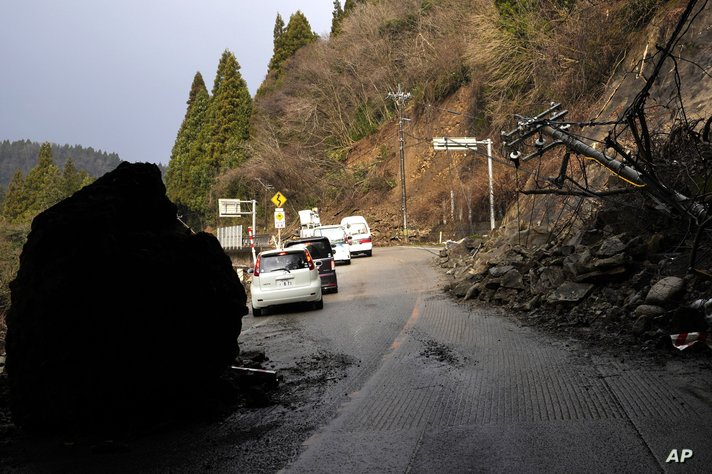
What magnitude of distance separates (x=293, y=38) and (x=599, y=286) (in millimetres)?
79069

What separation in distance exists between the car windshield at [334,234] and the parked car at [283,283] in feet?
59.3

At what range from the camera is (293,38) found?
8619cm

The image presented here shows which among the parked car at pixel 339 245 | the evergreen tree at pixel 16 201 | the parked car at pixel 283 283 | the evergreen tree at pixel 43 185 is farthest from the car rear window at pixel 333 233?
the evergreen tree at pixel 16 201

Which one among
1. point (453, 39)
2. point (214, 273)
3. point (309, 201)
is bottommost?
point (214, 273)

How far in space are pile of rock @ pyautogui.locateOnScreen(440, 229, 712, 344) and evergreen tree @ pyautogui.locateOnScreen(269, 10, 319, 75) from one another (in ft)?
238

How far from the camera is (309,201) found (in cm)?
6894

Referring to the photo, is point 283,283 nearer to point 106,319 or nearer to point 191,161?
point 106,319

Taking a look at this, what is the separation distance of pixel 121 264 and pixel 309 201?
206 ft

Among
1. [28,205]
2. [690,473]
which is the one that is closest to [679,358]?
[690,473]

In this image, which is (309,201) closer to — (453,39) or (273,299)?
(453,39)

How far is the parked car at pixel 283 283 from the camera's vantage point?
1633 centimetres

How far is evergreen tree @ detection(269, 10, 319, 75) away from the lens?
85.8 m

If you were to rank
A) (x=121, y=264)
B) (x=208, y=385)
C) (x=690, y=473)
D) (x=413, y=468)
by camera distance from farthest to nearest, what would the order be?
(x=208, y=385)
(x=121, y=264)
(x=413, y=468)
(x=690, y=473)

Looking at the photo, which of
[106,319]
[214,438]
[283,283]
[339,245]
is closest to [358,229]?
[339,245]
